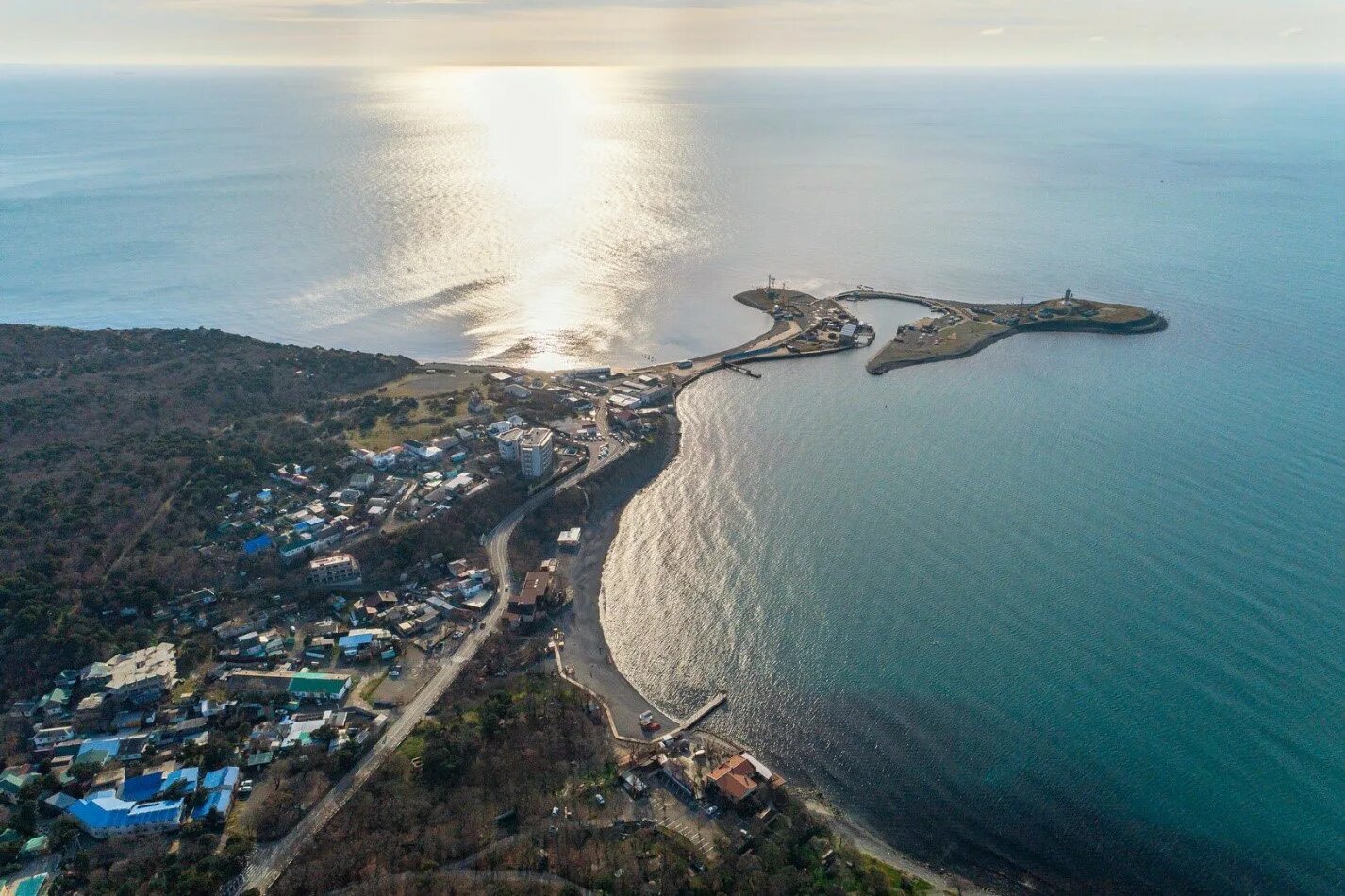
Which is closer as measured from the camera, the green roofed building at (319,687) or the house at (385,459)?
the green roofed building at (319,687)

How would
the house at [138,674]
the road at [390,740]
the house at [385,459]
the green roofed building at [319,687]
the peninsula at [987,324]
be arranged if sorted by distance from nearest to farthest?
the road at [390,740] < the house at [138,674] < the green roofed building at [319,687] < the house at [385,459] < the peninsula at [987,324]

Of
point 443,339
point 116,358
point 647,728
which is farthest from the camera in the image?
point 443,339

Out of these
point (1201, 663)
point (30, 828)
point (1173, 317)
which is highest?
point (1173, 317)

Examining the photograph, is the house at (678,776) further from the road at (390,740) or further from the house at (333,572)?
the house at (333,572)

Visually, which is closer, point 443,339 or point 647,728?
point 647,728

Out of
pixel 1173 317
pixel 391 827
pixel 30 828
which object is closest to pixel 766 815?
pixel 391 827

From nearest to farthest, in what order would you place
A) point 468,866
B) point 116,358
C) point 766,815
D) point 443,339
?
point 468,866 → point 766,815 → point 116,358 → point 443,339

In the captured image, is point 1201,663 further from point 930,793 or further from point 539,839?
point 539,839

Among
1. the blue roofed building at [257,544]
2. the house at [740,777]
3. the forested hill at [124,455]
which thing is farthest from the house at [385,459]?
the house at [740,777]
